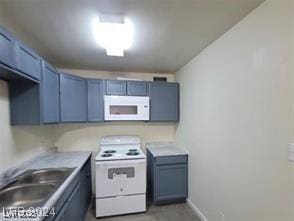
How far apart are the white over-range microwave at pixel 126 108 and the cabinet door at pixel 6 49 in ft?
5.75

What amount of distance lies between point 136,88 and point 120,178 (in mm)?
1507

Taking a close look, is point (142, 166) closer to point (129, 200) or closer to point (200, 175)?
point (129, 200)

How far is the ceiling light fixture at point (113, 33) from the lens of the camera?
1.63m

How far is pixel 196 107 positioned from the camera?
270 cm

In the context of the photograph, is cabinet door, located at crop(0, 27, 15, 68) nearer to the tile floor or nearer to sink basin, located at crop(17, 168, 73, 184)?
sink basin, located at crop(17, 168, 73, 184)

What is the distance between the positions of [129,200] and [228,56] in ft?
7.69

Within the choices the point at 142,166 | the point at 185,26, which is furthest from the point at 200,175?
the point at 185,26

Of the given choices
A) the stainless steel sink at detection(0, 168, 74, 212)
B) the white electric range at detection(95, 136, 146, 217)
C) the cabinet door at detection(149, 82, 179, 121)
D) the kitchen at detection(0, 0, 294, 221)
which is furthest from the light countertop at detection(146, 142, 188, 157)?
the stainless steel sink at detection(0, 168, 74, 212)

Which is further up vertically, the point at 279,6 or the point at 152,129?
the point at 279,6

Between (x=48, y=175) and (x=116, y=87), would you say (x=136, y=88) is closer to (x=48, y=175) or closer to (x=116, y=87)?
(x=116, y=87)

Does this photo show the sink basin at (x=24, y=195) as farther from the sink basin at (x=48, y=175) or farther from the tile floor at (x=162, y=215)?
the tile floor at (x=162, y=215)

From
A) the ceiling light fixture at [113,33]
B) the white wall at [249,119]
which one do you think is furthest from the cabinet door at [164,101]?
the ceiling light fixture at [113,33]

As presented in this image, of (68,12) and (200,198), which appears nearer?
(68,12)

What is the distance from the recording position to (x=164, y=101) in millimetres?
3340
